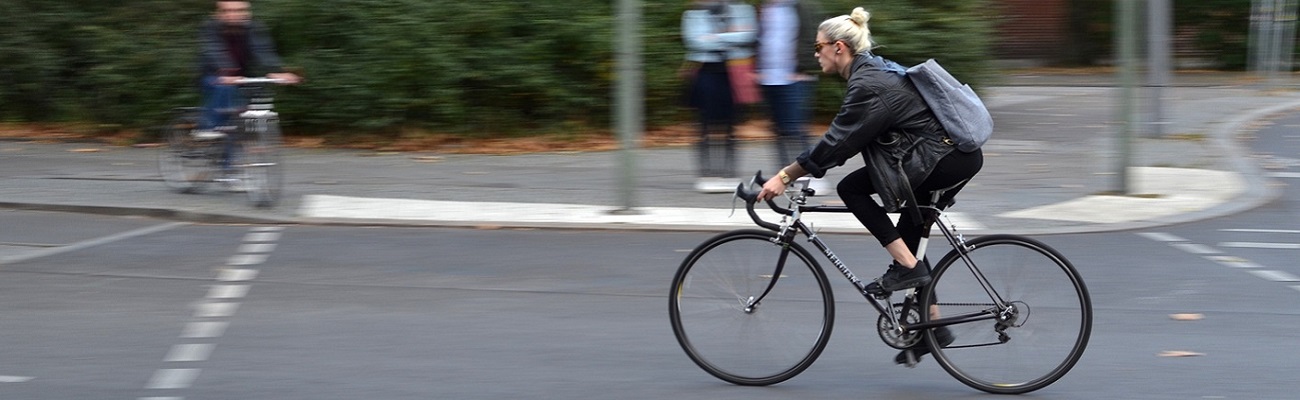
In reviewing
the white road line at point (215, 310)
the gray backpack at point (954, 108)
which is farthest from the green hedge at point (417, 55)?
the gray backpack at point (954, 108)

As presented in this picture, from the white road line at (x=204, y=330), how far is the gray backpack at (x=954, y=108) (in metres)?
3.36

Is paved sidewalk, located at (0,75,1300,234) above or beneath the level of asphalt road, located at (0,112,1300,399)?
beneath

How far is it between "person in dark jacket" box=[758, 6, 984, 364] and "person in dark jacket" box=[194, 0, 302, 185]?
601 centimetres

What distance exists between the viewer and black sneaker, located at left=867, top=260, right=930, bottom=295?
5367mm

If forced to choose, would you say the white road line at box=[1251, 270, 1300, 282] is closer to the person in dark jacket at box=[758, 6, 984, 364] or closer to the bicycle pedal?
the bicycle pedal

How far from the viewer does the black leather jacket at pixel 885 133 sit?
5.08 meters

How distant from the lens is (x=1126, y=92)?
10734 mm

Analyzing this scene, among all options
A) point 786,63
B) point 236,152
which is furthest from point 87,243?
point 786,63

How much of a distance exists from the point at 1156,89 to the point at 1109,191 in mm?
4212

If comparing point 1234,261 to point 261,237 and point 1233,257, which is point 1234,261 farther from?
point 261,237

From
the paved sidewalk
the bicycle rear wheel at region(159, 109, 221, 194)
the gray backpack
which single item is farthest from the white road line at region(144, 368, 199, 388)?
the bicycle rear wheel at region(159, 109, 221, 194)

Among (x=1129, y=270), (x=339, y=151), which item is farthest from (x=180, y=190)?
(x=1129, y=270)

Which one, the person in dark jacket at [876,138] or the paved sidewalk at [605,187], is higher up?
the person in dark jacket at [876,138]

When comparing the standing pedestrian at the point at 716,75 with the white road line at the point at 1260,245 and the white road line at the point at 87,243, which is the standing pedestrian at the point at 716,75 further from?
the white road line at the point at 87,243
